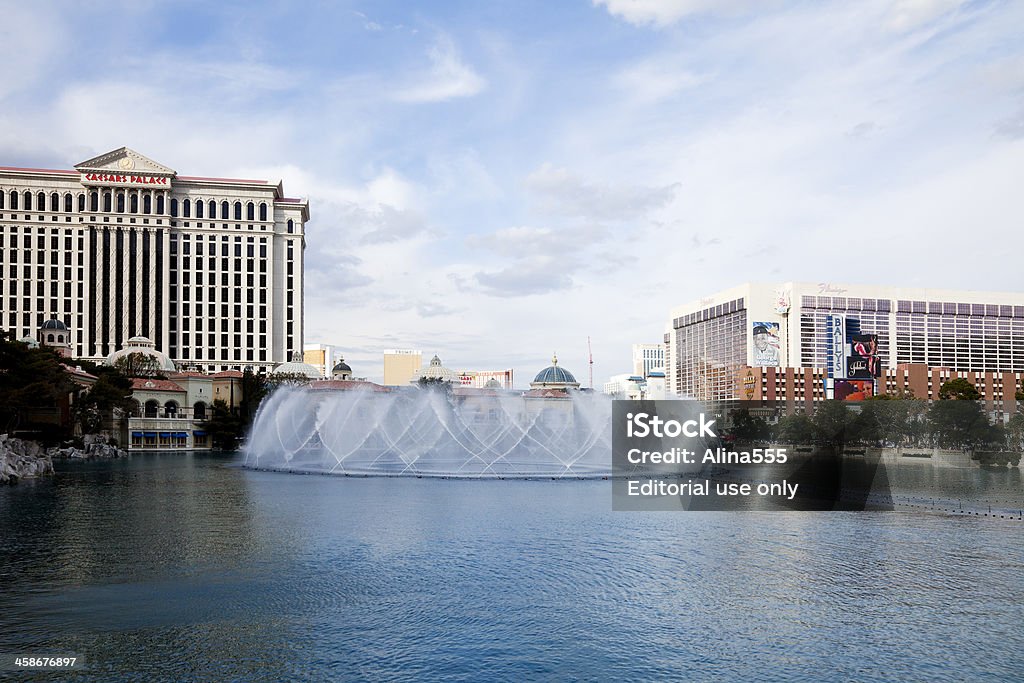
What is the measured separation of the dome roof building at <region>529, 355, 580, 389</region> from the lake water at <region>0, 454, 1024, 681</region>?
129 metres

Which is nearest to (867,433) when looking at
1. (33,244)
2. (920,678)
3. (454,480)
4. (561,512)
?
(454,480)

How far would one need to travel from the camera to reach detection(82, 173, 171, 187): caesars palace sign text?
15988 cm

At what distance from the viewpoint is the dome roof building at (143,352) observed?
473ft

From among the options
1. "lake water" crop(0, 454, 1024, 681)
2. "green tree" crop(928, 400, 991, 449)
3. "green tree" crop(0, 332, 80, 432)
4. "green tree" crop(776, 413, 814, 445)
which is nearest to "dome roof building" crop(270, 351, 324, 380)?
"green tree" crop(0, 332, 80, 432)

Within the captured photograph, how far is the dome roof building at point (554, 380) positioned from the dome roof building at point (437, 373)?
1662 centimetres

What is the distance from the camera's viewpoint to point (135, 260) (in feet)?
534

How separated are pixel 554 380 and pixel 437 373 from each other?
2429 cm

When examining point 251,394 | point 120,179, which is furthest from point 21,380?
point 120,179

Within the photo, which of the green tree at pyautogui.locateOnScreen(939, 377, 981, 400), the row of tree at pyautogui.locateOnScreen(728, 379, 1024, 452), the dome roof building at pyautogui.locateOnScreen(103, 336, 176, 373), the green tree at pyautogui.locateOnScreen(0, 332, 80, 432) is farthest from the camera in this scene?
the dome roof building at pyautogui.locateOnScreen(103, 336, 176, 373)

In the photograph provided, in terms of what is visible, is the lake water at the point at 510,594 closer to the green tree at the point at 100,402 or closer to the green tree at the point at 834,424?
the green tree at the point at 100,402

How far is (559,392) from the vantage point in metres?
167

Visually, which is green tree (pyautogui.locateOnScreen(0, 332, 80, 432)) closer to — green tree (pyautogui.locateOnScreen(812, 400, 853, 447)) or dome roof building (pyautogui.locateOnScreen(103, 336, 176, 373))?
dome roof building (pyautogui.locateOnScreen(103, 336, 176, 373))

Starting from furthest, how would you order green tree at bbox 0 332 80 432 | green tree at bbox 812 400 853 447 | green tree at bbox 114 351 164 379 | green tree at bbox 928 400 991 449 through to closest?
green tree at bbox 114 351 164 379 < green tree at bbox 812 400 853 447 < green tree at bbox 928 400 991 449 < green tree at bbox 0 332 80 432

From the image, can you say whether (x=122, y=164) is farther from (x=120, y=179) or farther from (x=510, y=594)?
(x=510, y=594)
